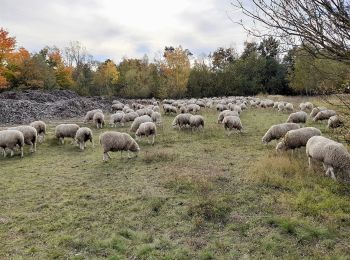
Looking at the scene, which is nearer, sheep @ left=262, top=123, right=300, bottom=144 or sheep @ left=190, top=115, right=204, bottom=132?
sheep @ left=262, top=123, right=300, bottom=144

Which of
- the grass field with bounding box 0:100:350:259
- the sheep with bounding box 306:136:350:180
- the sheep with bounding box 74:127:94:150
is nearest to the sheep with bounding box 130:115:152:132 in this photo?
the sheep with bounding box 74:127:94:150

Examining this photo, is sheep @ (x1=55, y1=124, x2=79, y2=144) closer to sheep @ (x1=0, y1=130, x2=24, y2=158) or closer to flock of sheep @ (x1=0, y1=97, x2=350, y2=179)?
flock of sheep @ (x1=0, y1=97, x2=350, y2=179)

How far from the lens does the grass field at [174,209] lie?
7539 mm

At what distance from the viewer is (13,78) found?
56.4 metres

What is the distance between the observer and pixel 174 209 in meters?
9.52

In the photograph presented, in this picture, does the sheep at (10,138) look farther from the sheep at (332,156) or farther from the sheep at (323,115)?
the sheep at (323,115)

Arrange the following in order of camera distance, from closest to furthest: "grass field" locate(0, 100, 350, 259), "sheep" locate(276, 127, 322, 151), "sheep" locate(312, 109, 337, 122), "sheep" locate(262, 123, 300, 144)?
"grass field" locate(0, 100, 350, 259) < "sheep" locate(276, 127, 322, 151) < "sheep" locate(262, 123, 300, 144) < "sheep" locate(312, 109, 337, 122)

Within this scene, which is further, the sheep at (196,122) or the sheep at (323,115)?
the sheep at (323,115)

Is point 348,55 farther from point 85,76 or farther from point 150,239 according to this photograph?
point 85,76

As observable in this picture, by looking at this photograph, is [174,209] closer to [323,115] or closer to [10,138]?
[10,138]

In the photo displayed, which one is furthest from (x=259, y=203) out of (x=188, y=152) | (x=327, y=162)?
(x=188, y=152)

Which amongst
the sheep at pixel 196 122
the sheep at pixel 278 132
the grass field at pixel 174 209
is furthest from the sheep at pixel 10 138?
the sheep at pixel 278 132

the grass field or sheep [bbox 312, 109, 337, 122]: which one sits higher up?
sheep [bbox 312, 109, 337, 122]

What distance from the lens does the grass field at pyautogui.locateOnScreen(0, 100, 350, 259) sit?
7.54 meters
